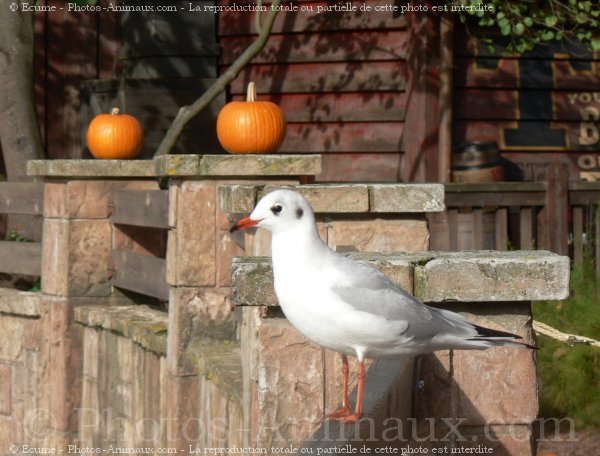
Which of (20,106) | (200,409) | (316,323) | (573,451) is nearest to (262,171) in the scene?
(200,409)

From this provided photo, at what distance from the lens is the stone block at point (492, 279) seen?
3.17 metres

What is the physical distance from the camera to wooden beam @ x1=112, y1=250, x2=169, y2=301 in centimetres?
639

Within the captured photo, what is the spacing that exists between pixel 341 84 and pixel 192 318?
4.38 metres

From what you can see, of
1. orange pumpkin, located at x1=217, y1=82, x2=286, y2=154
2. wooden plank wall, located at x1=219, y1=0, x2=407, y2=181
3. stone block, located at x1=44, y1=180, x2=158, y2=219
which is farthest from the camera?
wooden plank wall, located at x1=219, y1=0, x2=407, y2=181

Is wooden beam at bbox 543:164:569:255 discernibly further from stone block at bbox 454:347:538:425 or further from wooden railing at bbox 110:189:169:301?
stone block at bbox 454:347:538:425

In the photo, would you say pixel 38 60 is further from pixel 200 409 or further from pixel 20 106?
pixel 200 409

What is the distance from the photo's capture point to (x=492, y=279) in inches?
126

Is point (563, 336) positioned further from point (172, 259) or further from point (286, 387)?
point (286, 387)

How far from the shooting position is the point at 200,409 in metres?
5.62

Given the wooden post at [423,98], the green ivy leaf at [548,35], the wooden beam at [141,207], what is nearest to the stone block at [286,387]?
the wooden beam at [141,207]

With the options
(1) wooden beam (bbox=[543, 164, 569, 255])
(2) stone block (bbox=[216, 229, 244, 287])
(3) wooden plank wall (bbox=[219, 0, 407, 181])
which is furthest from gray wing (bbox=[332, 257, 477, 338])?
(3) wooden plank wall (bbox=[219, 0, 407, 181])

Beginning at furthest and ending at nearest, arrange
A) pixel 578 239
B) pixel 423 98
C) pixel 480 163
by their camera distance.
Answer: pixel 423 98, pixel 480 163, pixel 578 239

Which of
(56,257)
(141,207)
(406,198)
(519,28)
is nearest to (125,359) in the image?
(141,207)

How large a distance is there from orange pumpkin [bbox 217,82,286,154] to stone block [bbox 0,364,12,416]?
274cm
